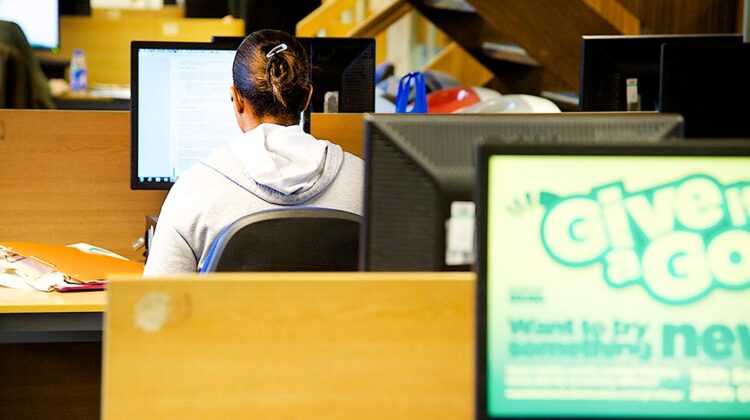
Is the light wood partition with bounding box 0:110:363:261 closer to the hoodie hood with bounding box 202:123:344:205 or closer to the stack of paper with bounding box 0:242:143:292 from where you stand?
the stack of paper with bounding box 0:242:143:292

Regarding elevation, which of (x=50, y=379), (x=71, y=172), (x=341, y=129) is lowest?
(x=50, y=379)

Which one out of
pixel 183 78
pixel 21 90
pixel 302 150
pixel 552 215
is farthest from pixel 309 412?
pixel 21 90

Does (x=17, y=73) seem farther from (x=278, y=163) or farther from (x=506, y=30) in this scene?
(x=278, y=163)

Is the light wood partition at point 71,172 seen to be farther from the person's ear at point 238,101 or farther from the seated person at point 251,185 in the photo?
the seated person at point 251,185

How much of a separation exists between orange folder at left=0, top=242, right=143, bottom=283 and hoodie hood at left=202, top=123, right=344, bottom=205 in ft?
1.36

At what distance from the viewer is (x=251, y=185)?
6.86 ft

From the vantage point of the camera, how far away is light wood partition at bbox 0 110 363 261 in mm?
2762

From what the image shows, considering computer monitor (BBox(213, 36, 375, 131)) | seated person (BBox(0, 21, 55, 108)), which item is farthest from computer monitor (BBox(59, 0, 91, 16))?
computer monitor (BBox(213, 36, 375, 131))

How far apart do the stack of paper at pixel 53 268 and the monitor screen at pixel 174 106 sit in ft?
1.04

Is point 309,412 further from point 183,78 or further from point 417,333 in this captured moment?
point 183,78

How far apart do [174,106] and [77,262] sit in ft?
1.68

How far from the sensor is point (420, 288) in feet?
3.52

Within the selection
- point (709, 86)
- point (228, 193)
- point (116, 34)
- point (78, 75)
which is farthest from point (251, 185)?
point (116, 34)

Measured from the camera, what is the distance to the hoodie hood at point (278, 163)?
2094 mm
